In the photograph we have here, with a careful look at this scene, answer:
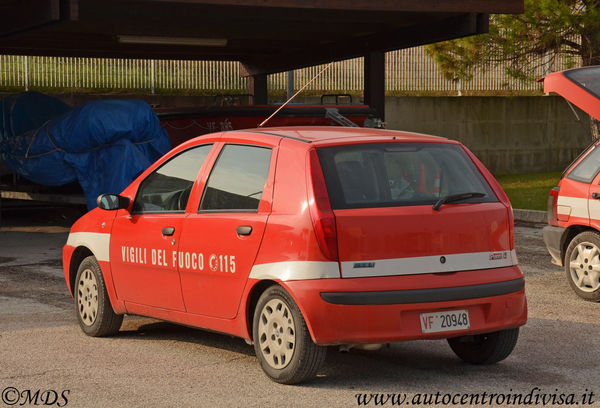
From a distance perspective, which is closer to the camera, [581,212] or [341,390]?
[341,390]

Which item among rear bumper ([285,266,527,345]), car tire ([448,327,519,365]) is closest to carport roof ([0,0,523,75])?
car tire ([448,327,519,365])

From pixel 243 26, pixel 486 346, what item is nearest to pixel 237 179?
pixel 486 346

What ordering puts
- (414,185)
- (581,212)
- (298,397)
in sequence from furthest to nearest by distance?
(581,212) → (414,185) → (298,397)

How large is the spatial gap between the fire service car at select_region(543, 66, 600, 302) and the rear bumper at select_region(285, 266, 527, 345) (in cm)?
396

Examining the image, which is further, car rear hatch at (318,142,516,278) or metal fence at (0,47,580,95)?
metal fence at (0,47,580,95)

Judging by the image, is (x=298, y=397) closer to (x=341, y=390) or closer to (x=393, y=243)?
(x=341, y=390)

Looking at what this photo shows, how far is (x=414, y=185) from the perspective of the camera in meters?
6.82

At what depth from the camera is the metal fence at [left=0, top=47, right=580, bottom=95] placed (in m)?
25.6

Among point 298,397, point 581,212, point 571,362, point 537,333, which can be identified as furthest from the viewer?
point 581,212

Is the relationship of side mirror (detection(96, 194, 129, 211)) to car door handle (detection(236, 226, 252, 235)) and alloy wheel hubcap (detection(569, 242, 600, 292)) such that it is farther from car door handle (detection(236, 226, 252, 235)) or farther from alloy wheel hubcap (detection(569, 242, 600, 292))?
alloy wheel hubcap (detection(569, 242, 600, 292))

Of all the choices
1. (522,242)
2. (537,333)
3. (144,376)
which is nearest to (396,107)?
(522,242)

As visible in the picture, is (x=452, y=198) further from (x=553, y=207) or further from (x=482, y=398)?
(x=553, y=207)

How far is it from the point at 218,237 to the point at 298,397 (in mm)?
1356

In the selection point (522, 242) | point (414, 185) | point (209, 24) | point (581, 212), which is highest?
point (209, 24)
